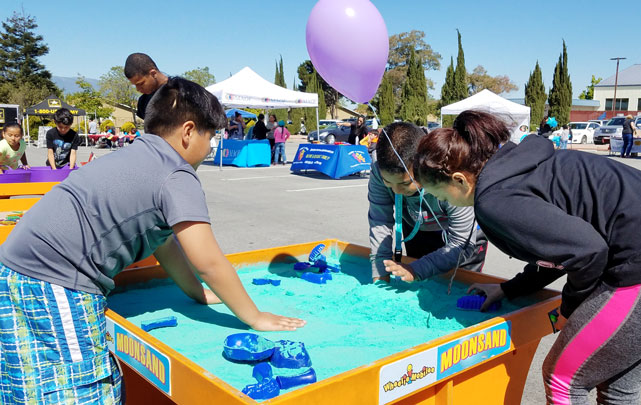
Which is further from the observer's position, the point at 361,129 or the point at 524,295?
the point at 361,129

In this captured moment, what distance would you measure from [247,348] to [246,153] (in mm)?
14020

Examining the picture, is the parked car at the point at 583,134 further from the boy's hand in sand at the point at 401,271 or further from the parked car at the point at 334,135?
the boy's hand in sand at the point at 401,271

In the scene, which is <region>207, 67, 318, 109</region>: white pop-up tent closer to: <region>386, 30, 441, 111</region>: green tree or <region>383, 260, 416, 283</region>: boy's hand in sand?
<region>383, 260, 416, 283</region>: boy's hand in sand

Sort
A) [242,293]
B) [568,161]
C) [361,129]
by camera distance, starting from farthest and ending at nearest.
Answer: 1. [361,129]
2. [242,293]
3. [568,161]

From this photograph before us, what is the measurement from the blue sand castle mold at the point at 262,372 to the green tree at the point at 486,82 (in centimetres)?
5604

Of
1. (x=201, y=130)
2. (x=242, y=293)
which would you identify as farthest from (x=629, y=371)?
(x=201, y=130)

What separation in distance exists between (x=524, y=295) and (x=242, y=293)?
1.47 metres

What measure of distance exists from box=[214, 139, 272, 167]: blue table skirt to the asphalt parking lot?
2.26 meters

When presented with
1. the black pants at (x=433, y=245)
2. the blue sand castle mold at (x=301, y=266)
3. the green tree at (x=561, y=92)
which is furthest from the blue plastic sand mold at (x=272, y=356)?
the green tree at (x=561, y=92)

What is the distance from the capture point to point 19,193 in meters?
5.07

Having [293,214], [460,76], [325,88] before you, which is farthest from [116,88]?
[293,214]

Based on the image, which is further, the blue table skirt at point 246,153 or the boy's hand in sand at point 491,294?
the blue table skirt at point 246,153

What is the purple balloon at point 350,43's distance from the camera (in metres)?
3.25

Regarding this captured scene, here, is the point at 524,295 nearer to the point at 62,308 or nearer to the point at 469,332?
the point at 469,332
